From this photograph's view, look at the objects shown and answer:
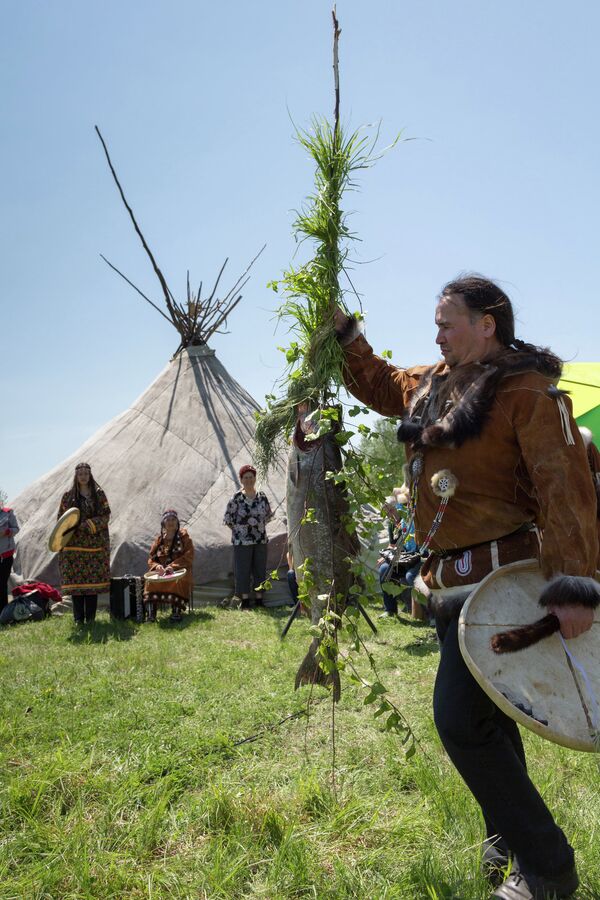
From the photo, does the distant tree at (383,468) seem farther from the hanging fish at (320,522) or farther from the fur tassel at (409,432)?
the fur tassel at (409,432)

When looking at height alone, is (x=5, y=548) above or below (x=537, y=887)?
above

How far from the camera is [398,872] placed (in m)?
2.47

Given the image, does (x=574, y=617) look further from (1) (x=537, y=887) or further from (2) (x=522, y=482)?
(1) (x=537, y=887)

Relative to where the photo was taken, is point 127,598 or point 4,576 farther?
point 4,576

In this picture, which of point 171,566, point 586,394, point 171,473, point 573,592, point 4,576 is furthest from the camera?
point 171,473

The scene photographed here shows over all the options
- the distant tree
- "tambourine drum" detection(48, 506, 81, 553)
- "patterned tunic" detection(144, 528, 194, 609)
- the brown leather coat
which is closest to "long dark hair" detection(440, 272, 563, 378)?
the brown leather coat

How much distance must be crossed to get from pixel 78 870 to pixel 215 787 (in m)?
0.66

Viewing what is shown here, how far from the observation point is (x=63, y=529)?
8289 mm

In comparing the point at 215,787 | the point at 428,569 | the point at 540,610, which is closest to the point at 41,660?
the point at 215,787

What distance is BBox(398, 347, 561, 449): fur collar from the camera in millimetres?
2432

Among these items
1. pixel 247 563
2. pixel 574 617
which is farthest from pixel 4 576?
pixel 574 617

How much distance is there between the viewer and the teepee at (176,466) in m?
10.3

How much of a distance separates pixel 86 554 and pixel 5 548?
1.57 meters

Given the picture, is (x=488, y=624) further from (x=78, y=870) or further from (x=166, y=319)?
(x=166, y=319)
